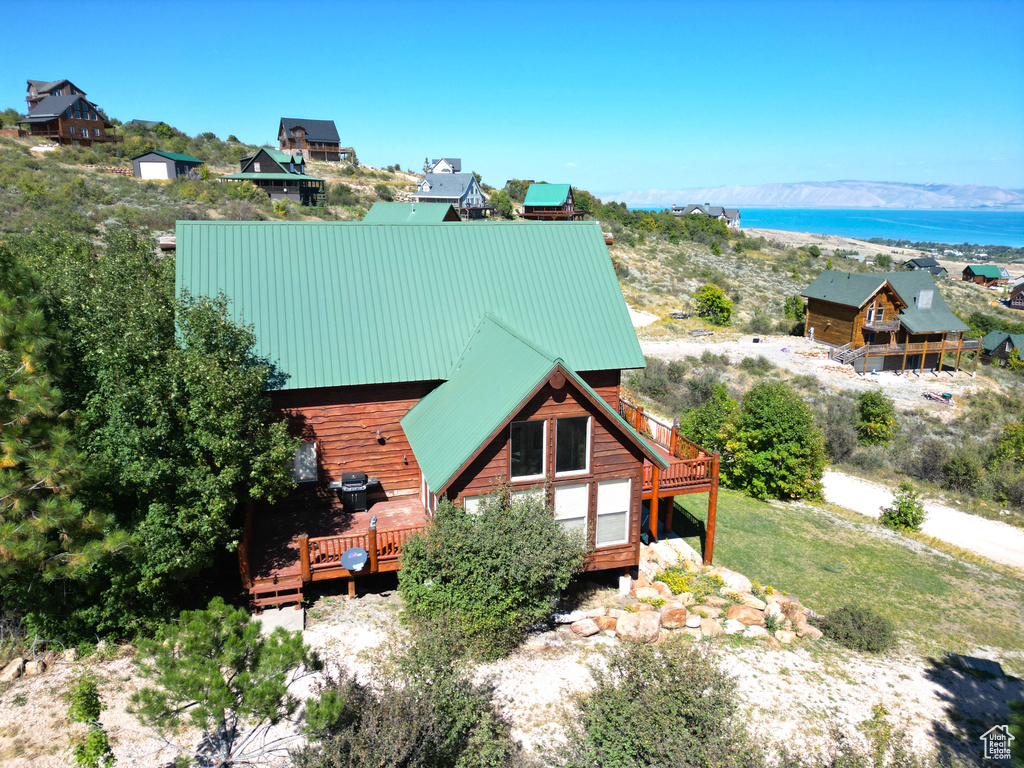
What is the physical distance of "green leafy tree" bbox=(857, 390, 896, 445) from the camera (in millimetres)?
31984

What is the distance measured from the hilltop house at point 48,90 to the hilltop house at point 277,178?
2837cm

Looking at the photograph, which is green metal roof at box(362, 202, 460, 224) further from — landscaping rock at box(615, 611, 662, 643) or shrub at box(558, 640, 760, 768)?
shrub at box(558, 640, 760, 768)

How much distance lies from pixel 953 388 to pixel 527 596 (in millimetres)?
45349

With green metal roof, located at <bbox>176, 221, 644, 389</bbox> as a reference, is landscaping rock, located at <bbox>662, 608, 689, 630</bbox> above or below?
below

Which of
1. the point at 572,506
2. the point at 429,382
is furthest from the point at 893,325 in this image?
the point at 429,382

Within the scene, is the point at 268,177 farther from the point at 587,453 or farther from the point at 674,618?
the point at 674,618

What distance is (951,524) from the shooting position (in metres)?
22.6

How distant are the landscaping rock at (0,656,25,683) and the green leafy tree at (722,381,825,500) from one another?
823 inches

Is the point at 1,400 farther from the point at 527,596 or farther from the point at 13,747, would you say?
the point at 527,596

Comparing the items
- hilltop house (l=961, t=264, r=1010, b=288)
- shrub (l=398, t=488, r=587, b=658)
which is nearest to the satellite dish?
shrub (l=398, t=488, r=587, b=658)

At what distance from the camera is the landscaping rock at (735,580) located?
48.8 feet

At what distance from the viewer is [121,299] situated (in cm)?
1212

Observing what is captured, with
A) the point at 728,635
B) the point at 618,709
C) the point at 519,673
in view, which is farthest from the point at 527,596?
the point at 728,635

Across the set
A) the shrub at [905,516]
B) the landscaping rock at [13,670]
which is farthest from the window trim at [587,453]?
the shrub at [905,516]
